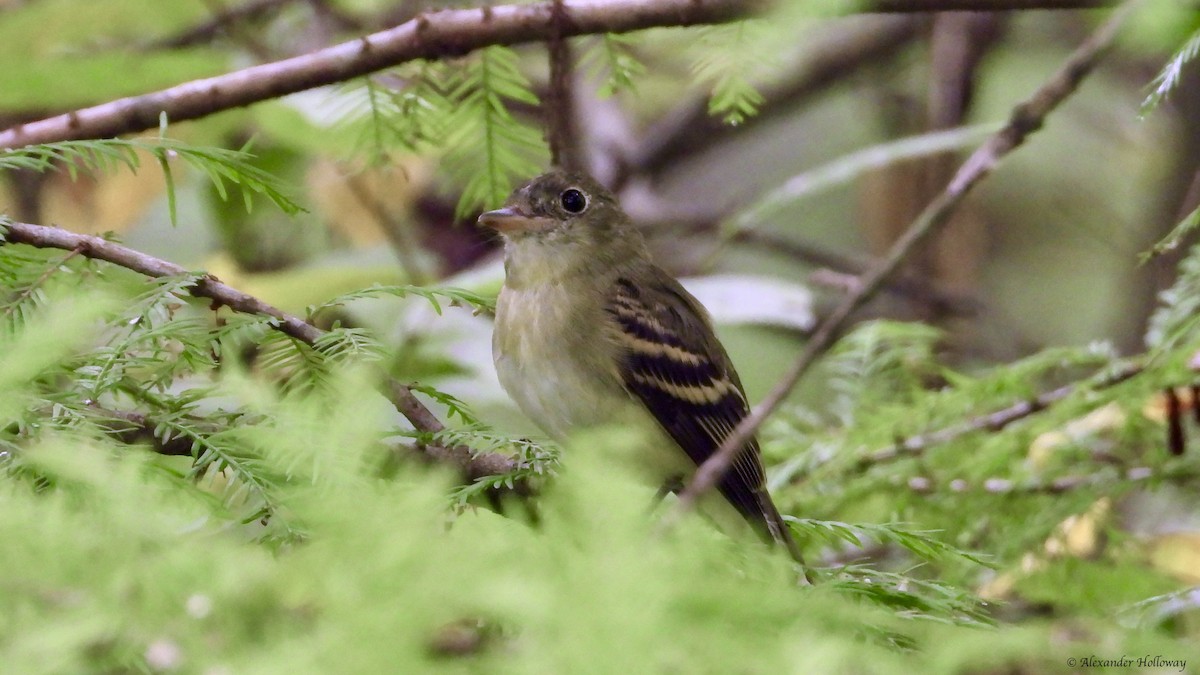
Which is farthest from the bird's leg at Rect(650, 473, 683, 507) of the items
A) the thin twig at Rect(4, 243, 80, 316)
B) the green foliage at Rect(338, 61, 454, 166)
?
the thin twig at Rect(4, 243, 80, 316)

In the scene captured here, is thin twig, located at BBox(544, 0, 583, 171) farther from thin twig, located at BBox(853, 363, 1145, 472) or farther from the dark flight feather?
thin twig, located at BBox(853, 363, 1145, 472)

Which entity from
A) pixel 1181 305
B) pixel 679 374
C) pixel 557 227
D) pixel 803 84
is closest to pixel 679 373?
pixel 679 374

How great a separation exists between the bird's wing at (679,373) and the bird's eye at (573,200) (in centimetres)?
26

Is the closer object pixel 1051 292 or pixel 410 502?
pixel 410 502

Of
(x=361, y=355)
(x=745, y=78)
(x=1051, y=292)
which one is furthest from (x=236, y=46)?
(x=1051, y=292)

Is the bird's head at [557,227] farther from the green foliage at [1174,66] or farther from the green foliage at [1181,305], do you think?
the green foliage at [1174,66]

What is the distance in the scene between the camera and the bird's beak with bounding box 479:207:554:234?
339 centimetres

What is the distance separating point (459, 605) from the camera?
1097 mm

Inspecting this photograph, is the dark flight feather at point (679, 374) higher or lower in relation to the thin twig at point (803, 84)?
lower

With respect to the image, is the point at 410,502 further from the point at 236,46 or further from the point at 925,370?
the point at 236,46

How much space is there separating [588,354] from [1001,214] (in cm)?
589

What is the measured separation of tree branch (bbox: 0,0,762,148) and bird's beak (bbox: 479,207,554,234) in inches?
31.1

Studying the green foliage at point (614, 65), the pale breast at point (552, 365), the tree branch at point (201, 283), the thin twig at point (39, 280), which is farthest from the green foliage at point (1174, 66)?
the thin twig at point (39, 280)

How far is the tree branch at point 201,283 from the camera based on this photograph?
6.38 feet
